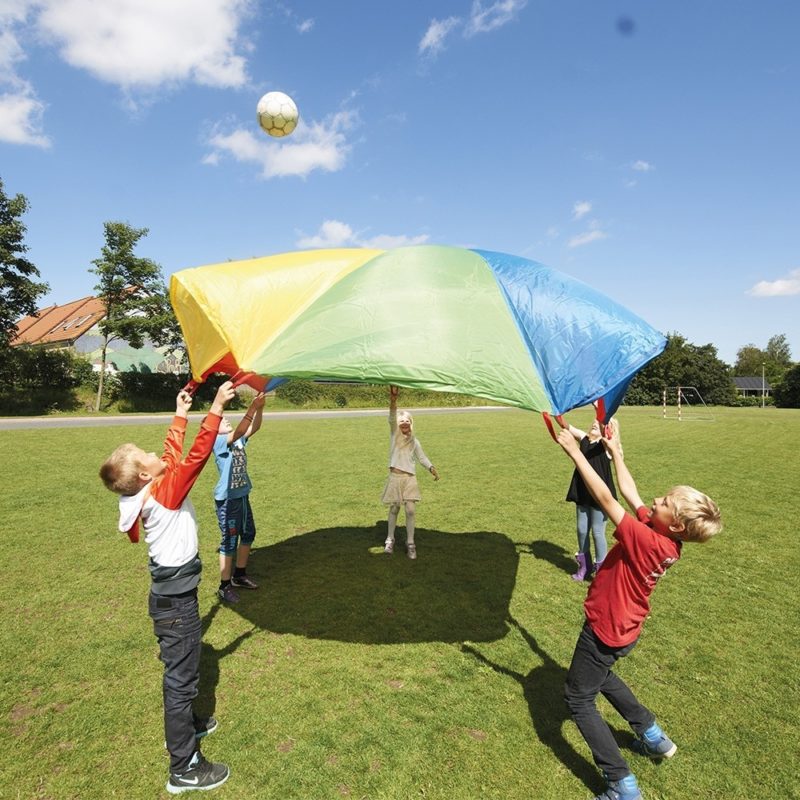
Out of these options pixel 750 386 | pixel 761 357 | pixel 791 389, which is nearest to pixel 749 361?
pixel 761 357

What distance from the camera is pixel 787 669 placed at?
4895mm

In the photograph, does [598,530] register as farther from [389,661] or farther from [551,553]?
[389,661]

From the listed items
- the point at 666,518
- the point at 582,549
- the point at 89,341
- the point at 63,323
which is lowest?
the point at 582,549

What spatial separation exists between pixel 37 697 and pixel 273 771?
2337 mm

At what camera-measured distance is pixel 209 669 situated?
4801mm

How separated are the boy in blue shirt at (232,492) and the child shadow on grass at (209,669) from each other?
20.4 inches

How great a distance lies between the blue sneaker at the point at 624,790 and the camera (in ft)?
10.7

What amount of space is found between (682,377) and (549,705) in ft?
230

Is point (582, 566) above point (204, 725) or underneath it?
above

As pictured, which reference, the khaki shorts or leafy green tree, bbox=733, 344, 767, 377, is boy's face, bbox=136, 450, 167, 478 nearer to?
the khaki shorts

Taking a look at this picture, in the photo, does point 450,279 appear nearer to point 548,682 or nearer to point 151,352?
point 548,682

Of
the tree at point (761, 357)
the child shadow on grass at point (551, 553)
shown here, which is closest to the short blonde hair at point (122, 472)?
the child shadow on grass at point (551, 553)

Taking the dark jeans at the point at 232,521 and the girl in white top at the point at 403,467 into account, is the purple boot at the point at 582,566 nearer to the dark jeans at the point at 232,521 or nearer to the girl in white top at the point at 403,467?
the girl in white top at the point at 403,467

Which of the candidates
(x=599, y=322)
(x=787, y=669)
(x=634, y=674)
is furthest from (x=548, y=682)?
(x=599, y=322)
